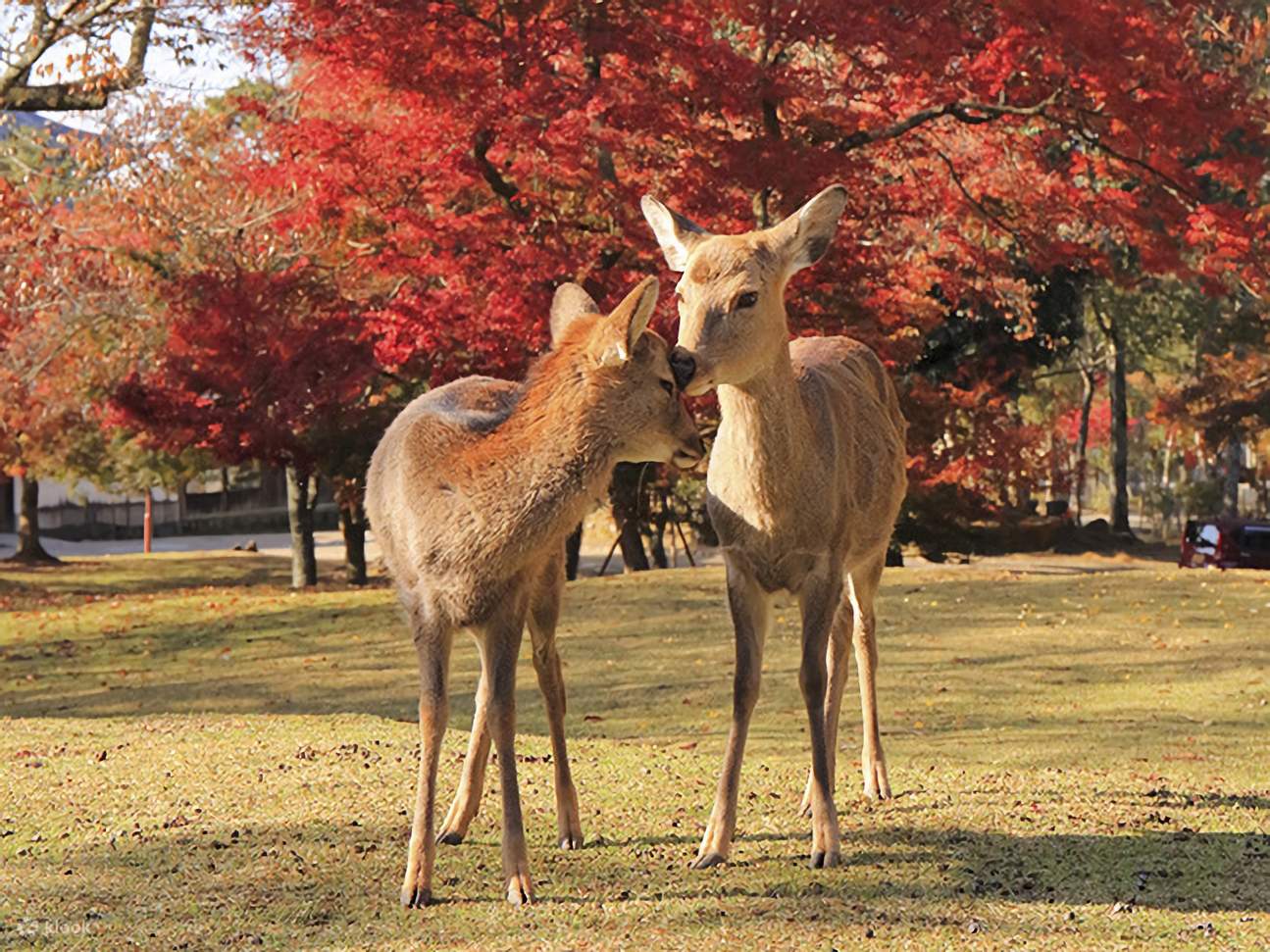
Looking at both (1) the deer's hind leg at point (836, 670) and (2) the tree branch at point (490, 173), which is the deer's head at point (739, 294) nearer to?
(1) the deer's hind leg at point (836, 670)

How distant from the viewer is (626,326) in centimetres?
582

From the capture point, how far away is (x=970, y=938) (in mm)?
5488

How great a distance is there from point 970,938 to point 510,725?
1784 mm

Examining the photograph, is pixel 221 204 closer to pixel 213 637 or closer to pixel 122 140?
pixel 122 140

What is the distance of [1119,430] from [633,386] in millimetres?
30427

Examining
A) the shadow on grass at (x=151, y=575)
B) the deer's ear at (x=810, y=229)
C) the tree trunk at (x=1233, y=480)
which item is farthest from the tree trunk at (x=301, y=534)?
the deer's ear at (x=810, y=229)

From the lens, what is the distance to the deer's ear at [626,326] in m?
5.78

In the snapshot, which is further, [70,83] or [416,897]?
[70,83]

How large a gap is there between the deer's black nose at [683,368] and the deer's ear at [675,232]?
687mm

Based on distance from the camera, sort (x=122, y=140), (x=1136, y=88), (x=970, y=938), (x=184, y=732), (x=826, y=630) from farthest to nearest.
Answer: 1. (x=122, y=140)
2. (x=1136, y=88)
3. (x=184, y=732)
4. (x=826, y=630)
5. (x=970, y=938)

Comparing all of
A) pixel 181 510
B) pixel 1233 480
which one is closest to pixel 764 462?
pixel 1233 480

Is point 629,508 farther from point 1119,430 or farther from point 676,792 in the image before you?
point 1119,430

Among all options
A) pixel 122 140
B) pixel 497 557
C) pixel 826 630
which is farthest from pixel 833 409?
pixel 122 140

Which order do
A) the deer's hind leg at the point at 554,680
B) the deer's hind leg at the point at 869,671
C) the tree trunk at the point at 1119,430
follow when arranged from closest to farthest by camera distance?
1. the deer's hind leg at the point at 554,680
2. the deer's hind leg at the point at 869,671
3. the tree trunk at the point at 1119,430
